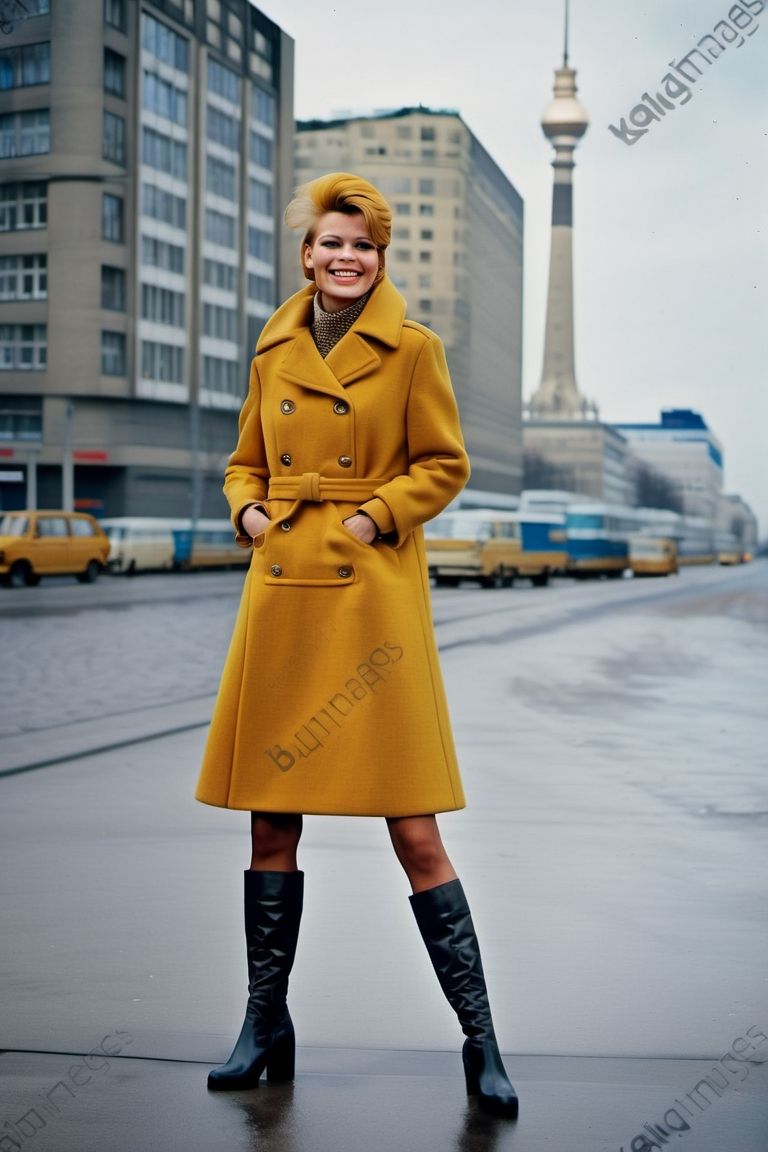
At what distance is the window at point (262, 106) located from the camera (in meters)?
86.5

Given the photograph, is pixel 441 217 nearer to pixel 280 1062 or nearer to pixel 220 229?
pixel 220 229

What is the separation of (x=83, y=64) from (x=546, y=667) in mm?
59777

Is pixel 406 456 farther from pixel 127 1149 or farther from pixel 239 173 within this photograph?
pixel 239 173

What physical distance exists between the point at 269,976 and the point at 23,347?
71.3m

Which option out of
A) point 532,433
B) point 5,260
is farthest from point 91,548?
point 532,433

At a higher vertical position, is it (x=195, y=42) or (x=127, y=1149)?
(x=195, y=42)

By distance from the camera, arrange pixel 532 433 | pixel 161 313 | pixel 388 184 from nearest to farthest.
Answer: pixel 161 313 → pixel 388 184 → pixel 532 433

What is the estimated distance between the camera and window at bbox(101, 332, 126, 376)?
7294 cm

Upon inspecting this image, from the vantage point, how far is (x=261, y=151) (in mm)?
87375

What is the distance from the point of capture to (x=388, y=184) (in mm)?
130500

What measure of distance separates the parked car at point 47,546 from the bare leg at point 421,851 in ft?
116

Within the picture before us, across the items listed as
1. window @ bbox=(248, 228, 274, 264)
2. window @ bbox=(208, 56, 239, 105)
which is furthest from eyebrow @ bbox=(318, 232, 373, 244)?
window @ bbox=(248, 228, 274, 264)

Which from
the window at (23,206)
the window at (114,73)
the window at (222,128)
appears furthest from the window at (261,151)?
the window at (23,206)

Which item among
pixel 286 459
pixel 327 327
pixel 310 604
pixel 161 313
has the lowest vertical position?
pixel 310 604
